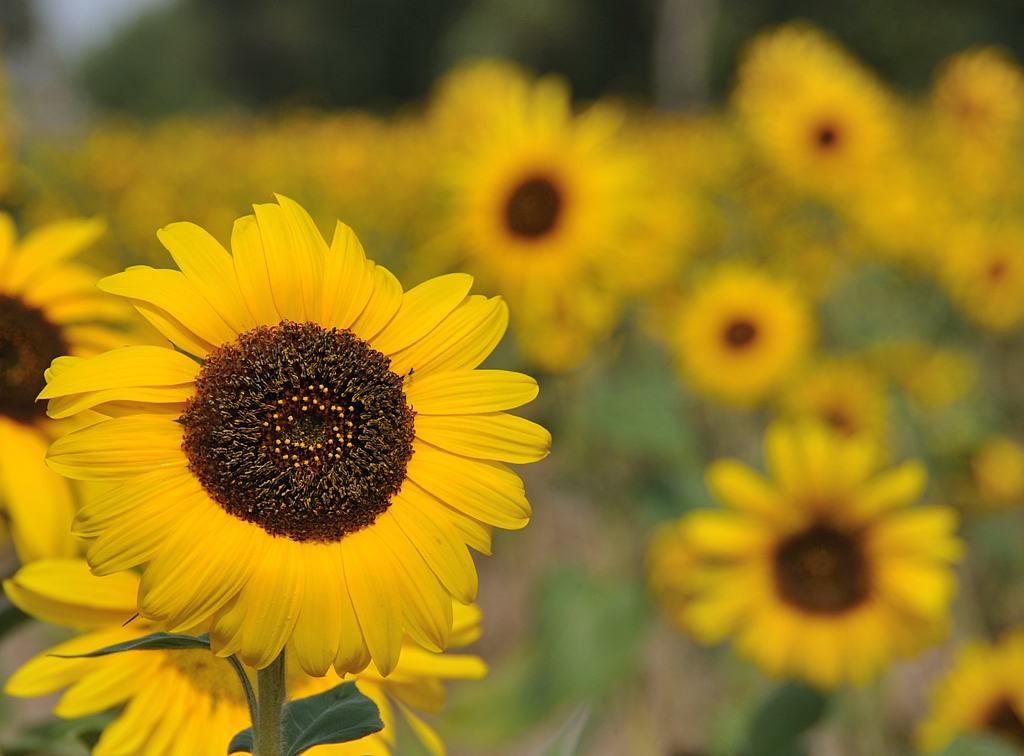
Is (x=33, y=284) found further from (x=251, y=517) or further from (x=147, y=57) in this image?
(x=147, y=57)

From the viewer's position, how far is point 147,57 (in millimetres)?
30266

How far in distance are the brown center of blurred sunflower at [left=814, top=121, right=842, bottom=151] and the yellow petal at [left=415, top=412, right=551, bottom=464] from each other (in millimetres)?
2511

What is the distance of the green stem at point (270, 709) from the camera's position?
0.71 m

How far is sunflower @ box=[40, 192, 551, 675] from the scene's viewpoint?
0.73 metres

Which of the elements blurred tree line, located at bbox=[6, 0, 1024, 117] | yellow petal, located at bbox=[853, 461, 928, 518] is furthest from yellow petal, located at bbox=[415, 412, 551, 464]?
blurred tree line, located at bbox=[6, 0, 1024, 117]

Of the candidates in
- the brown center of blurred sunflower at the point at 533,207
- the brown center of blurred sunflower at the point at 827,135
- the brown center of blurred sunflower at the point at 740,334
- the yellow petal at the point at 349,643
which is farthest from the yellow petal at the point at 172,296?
the brown center of blurred sunflower at the point at 827,135

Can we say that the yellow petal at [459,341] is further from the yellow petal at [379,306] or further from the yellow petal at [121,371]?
the yellow petal at [121,371]

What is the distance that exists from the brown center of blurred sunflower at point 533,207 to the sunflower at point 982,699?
4.06ft

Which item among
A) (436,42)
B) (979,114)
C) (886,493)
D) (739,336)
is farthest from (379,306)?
(436,42)

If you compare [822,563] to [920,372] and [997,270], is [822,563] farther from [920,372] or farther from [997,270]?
[997,270]

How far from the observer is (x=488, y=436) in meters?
0.82

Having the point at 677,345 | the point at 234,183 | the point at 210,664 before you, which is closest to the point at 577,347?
the point at 677,345

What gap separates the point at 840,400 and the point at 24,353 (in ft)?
7.57

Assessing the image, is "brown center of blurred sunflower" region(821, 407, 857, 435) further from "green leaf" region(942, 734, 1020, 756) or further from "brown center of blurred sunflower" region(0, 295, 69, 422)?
"brown center of blurred sunflower" region(0, 295, 69, 422)
